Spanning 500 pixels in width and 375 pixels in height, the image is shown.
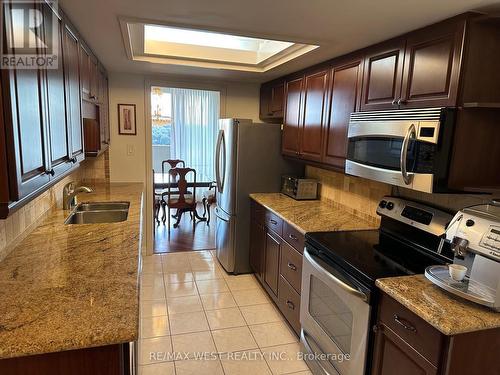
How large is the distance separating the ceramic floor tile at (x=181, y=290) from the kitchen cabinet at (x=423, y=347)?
2.02m

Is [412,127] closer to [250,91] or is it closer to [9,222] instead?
[9,222]

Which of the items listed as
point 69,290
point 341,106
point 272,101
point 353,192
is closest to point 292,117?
point 272,101

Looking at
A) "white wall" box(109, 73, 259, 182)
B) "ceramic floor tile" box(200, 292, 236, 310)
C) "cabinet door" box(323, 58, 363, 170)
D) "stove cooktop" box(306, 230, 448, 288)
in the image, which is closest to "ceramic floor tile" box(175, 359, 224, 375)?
"ceramic floor tile" box(200, 292, 236, 310)

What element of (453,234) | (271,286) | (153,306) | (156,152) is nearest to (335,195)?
(271,286)

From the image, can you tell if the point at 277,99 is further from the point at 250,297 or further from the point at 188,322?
the point at 188,322

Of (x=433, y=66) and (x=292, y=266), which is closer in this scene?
(x=433, y=66)

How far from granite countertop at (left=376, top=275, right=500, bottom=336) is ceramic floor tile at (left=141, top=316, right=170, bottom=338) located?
5.71ft

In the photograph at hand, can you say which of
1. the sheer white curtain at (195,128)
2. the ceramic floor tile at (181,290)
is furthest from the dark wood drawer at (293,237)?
the sheer white curtain at (195,128)

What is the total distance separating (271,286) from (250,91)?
7.74 feet

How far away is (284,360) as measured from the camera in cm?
234

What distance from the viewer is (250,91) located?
4.20m

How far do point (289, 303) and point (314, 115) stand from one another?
154 centimetres

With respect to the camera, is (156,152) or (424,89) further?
(156,152)

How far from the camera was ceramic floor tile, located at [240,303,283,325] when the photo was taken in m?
2.82
